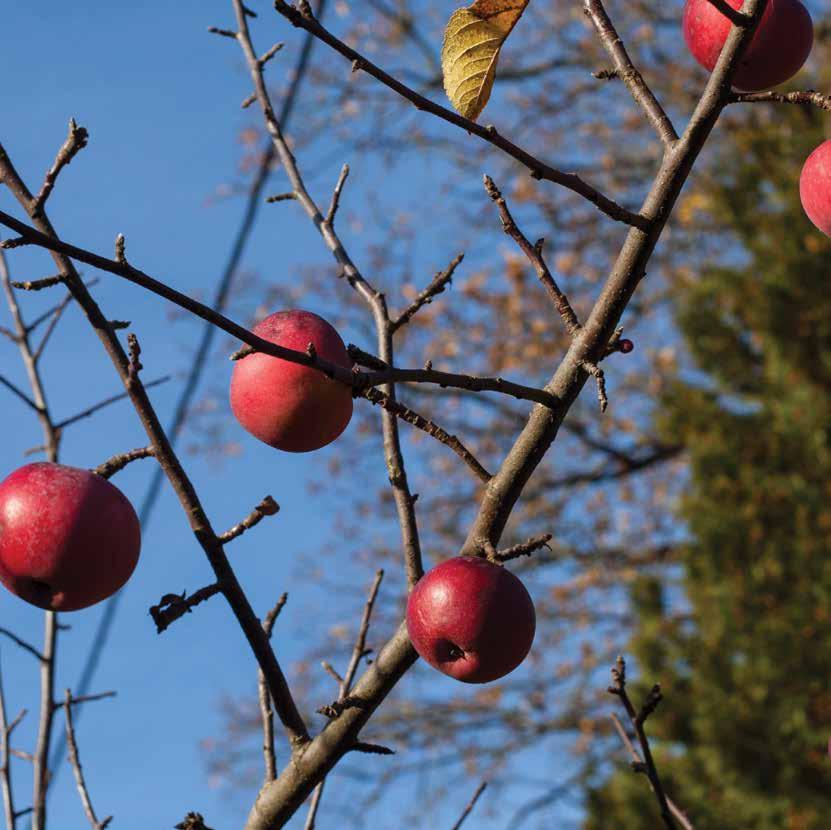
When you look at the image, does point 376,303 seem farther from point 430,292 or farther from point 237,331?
point 237,331

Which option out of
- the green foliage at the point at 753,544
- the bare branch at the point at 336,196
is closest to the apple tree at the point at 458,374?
the bare branch at the point at 336,196

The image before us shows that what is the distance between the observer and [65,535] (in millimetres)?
1312

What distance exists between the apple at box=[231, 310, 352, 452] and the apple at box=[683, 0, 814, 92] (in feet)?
2.26

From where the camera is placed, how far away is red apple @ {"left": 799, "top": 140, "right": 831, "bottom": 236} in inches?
57.7

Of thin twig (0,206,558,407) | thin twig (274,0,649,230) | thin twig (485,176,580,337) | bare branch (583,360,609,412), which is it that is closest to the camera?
thin twig (0,206,558,407)

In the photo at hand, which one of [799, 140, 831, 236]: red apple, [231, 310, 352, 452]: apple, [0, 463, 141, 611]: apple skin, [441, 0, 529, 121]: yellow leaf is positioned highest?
[441, 0, 529, 121]: yellow leaf

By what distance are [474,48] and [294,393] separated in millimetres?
516

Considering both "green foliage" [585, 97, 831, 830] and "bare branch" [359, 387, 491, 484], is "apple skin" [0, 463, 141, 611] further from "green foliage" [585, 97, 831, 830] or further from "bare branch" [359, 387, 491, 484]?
"green foliage" [585, 97, 831, 830]

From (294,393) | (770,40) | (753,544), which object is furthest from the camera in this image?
(753,544)

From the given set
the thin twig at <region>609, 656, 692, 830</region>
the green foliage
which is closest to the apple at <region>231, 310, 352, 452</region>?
the thin twig at <region>609, 656, 692, 830</region>

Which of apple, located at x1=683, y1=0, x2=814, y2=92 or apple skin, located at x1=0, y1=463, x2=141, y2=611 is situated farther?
apple, located at x1=683, y1=0, x2=814, y2=92

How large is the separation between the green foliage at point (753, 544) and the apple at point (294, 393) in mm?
4860

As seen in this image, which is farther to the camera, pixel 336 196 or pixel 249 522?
pixel 336 196

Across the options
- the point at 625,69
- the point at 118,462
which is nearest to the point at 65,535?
the point at 118,462
